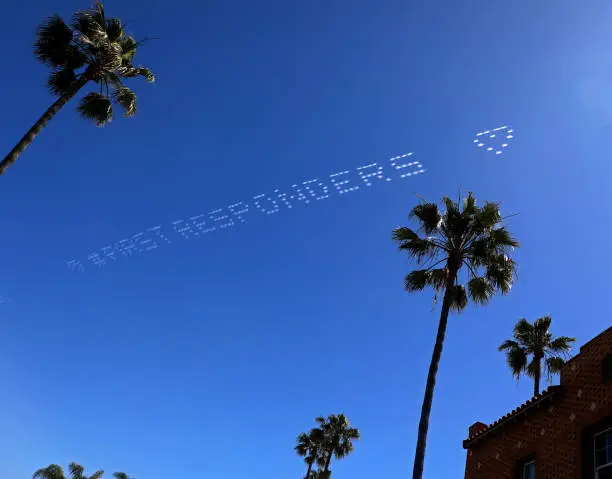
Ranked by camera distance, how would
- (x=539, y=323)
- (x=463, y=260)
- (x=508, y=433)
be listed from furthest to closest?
1. (x=539, y=323)
2. (x=463, y=260)
3. (x=508, y=433)

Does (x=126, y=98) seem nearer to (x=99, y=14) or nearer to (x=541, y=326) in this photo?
(x=99, y=14)

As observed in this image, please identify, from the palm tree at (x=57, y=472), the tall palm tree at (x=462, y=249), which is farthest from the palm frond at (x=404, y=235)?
the palm tree at (x=57, y=472)

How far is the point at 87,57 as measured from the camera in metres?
17.3

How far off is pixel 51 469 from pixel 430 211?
5942 cm

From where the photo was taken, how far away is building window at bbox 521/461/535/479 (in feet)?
48.0

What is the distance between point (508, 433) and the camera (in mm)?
16359

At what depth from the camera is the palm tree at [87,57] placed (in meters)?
16.6

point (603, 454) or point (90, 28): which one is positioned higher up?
point (90, 28)

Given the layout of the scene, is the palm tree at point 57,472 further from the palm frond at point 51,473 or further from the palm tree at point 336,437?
the palm tree at point 336,437

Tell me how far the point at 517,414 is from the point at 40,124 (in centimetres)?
1925

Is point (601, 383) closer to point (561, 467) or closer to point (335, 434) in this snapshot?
point (561, 467)

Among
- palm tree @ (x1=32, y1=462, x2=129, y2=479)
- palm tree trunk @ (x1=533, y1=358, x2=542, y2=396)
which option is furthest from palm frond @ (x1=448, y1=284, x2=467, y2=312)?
palm tree @ (x1=32, y1=462, x2=129, y2=479)

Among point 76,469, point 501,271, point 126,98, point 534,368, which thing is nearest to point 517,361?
point 534,368

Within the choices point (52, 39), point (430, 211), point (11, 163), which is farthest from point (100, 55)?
point (430, 211)
